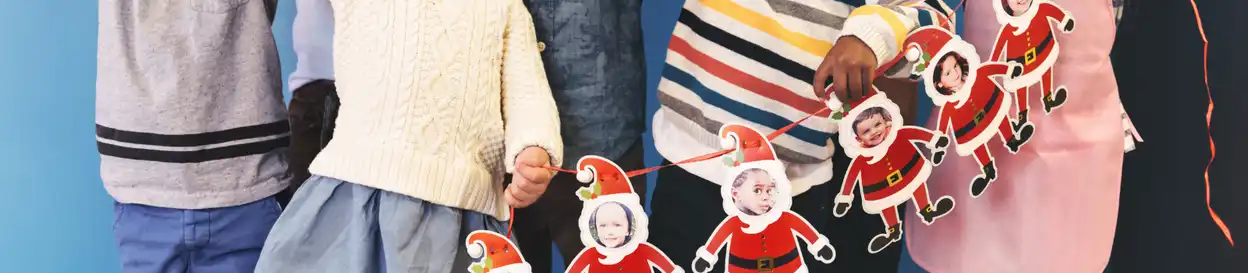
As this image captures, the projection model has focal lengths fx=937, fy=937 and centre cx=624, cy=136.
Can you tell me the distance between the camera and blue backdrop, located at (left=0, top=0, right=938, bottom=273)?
0.98 m

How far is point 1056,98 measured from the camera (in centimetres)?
77

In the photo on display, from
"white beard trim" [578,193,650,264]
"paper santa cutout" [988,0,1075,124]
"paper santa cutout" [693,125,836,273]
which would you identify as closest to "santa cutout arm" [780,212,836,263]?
"paper santa cutout" [693,125,836,273]

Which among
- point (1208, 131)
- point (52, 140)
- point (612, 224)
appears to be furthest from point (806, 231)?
point (52, 140)

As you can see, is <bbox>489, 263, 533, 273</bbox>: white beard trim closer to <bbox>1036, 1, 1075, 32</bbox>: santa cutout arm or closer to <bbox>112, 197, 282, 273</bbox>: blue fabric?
<bbox>112, 197, 282, 273</bbox>: blue fabric

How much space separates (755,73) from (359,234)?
0.34m

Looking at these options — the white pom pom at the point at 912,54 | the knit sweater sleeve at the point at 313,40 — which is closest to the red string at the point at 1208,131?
the white pom pom at the point at 912,54

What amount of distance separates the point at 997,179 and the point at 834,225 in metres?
0.16

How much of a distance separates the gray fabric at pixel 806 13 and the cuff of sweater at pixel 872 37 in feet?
0.15

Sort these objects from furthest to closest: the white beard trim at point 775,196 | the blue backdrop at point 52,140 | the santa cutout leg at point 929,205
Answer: the blue backdrop at point 52,140 < the santa cutout leg at point 929,205 < the white beard trim at point 775,196

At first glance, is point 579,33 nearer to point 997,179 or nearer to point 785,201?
point 785,201

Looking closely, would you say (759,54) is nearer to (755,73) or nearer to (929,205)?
(755,73)

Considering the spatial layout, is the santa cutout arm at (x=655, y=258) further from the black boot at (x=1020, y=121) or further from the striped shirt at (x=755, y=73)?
the black boot at (x=1020, y=121)

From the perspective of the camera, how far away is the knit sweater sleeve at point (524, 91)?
0.74 metres

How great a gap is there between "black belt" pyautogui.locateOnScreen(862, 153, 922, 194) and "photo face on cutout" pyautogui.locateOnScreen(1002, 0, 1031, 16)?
0.13 m
